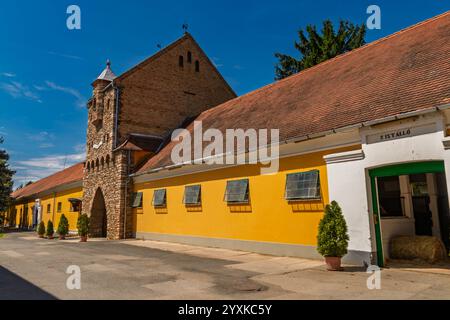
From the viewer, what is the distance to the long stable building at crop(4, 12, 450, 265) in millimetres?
8719

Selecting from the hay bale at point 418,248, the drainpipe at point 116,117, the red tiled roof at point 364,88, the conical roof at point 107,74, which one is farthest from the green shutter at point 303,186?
the conical roof at point 107,74

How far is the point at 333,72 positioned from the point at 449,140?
25.3 feet

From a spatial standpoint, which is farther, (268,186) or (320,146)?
(268,186)

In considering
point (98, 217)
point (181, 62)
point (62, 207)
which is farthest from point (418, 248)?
point (62, 207)

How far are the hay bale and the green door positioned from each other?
121 centimetres

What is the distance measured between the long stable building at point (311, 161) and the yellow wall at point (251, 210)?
0.14 feet

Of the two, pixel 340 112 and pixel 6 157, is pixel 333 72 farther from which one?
pixel 6 157

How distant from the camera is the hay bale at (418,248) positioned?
29.6 ft

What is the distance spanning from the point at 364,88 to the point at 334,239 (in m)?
5.33

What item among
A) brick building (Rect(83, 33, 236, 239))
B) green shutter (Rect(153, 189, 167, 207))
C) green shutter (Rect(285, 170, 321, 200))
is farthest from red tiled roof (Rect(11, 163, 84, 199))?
green shutter (Rect(285, 170, 321, 200))

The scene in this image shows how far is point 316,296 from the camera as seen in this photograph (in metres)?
5.97

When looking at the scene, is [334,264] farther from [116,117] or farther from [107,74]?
[107,74]

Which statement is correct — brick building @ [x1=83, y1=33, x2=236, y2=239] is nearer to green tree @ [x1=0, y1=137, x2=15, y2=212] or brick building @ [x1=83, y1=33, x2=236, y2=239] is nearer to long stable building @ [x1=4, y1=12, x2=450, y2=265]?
long stable building @ [x1=4, y1=12, x2=450, y2=265]
